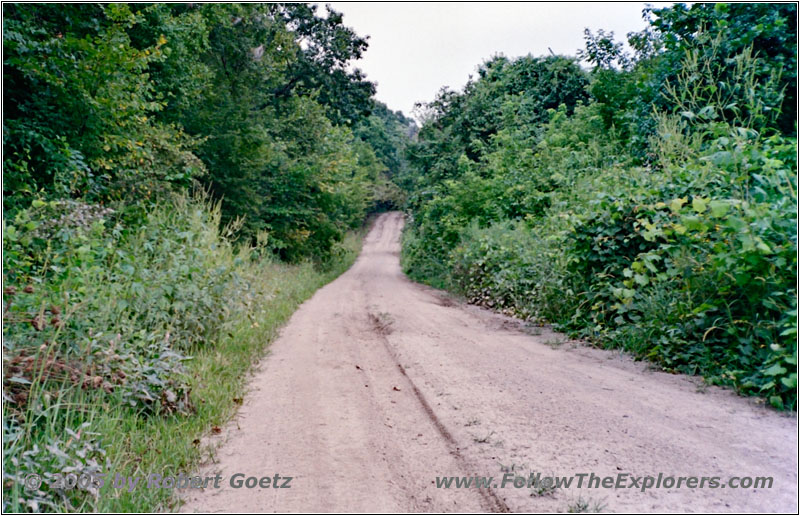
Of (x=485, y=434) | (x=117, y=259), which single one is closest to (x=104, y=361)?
(x=117, y=259)

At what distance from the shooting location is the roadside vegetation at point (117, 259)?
3.53 metres

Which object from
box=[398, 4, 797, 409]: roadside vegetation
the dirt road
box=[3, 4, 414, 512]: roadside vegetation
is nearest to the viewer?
the dirt road

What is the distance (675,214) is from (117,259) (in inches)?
279

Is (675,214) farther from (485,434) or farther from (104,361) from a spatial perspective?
(104,361)

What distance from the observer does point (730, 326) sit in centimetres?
531

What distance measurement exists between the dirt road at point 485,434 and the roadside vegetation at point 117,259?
610 mm

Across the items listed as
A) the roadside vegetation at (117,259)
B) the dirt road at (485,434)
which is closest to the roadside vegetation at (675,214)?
the dirt road at (485,434)

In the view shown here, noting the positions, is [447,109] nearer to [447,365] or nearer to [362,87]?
[362,87]

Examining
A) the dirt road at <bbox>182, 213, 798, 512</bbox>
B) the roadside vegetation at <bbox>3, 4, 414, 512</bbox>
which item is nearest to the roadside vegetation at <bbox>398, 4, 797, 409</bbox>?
the dirt road at <bbox>182, 213, 798, 512</bbox>

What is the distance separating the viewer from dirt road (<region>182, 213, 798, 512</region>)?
10.0ft

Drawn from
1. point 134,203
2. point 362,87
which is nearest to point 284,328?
point 134,203

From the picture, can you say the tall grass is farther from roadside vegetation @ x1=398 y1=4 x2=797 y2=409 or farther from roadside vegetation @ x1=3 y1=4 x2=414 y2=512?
roadside vegetation @ x1=398 y1=4 x2=797 y2=409

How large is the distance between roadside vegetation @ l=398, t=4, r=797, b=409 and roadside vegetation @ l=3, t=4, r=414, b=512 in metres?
4.99

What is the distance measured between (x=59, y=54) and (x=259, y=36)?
39.8 ft
